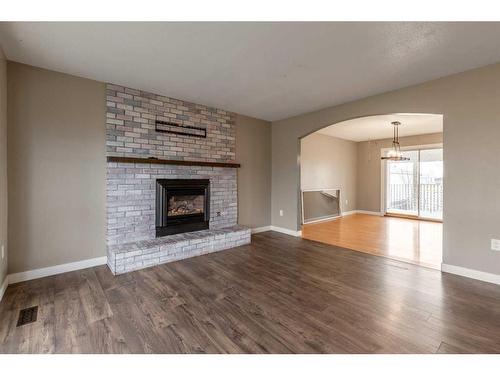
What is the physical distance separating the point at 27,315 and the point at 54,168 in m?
1.65

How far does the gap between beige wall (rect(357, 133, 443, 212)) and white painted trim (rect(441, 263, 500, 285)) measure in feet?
15.9

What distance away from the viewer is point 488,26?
191cm

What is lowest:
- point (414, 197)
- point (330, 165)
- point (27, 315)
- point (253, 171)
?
point (27, 315)

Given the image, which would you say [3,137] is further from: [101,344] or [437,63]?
[437,63]

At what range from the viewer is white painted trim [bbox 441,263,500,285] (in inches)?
101

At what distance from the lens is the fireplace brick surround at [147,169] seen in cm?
313

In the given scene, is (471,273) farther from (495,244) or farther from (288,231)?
(288,231)

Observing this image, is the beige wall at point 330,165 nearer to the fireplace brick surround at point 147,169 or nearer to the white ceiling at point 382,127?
the white ceiling at point 382,127

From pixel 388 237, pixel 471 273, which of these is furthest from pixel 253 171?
pixel 471 273

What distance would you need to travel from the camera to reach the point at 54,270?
278 centimetres

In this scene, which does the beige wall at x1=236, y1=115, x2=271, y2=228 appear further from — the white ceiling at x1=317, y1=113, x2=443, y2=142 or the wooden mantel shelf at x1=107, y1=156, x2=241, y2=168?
the white ceiling at x1=317, y1=113, x2=443, y2=142

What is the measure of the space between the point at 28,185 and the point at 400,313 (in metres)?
4.11
